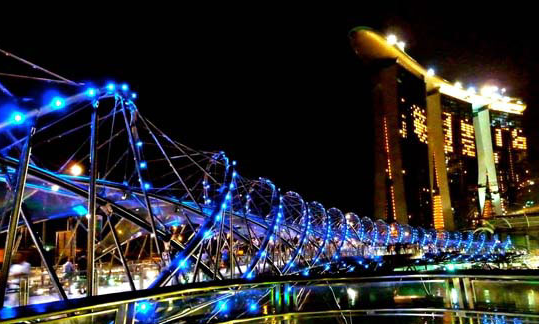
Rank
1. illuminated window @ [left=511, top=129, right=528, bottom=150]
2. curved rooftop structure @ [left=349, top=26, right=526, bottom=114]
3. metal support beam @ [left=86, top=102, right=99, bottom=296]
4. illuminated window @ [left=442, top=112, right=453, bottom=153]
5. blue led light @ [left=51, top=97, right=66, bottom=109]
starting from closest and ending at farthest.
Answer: blue led light @ [left=51, top=97, right=66, bottom=109]
metal support beam @ [left=86, top=102, right=99, bottom=296]
curved rooftop structure @ [left=349, top=26, right=526, bottom=114]
illuminated window @ [left=442, top=112, right=453, bottom=153]
illuminated window @ [left=511, top=129, right=528, bottom=150]

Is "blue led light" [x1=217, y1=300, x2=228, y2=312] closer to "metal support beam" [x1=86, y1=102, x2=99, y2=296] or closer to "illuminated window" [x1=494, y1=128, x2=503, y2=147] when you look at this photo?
"metal support beam" [x1=86, y1=102, x2=99, y2=296]

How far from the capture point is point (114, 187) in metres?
19.7

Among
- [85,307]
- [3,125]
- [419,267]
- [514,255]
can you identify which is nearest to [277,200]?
[3,125]

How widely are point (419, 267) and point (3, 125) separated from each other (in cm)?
4172

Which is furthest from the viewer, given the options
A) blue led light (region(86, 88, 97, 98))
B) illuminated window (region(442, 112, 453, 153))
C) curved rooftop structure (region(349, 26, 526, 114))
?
illuminated window (region(442, 112, 453, 153))

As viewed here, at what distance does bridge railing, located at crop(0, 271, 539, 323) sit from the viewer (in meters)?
5.25

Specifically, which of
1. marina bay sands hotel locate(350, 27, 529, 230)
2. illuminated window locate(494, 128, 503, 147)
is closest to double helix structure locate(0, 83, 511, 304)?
marina bay sands hotel locate(350, 27, 529, 230)

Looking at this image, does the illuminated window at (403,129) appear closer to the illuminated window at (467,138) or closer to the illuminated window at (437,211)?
the illuminated window at (437,211)

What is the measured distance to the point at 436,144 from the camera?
10994 centimetres

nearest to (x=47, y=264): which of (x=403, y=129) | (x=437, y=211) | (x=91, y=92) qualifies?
(x=91, y=92)

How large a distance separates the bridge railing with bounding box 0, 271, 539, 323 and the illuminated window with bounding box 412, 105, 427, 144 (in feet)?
345

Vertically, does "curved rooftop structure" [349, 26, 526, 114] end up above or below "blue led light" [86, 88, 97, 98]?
above

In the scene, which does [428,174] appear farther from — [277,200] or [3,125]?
[3,125]

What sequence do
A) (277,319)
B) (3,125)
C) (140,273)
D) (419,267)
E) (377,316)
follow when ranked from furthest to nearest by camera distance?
(419,267)
(140,273)
(3,125)
(377,316)
(277,319)
